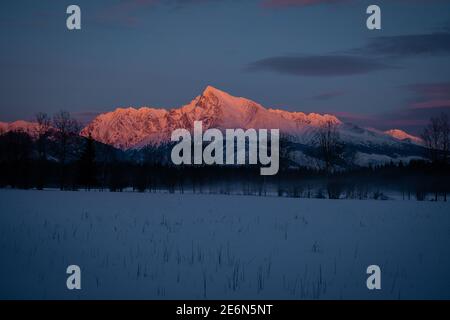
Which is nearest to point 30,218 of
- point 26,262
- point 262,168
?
point 26,262

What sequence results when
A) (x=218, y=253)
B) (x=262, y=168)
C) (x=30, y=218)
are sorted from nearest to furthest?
(x=218, y=253)
(x=30, y=218)
(x=262, y=168)

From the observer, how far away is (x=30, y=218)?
1906 centimetres

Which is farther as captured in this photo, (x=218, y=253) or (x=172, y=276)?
(x=218, y=253)

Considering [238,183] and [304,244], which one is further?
[238,183]

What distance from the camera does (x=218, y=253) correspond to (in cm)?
1204
